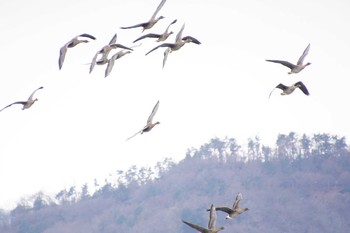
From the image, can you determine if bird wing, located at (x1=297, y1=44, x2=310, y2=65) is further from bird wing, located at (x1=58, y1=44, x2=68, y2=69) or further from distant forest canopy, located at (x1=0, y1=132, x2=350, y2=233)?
distant forest canopy, located at (x1=0, y1=132, x2=350, y2=233)

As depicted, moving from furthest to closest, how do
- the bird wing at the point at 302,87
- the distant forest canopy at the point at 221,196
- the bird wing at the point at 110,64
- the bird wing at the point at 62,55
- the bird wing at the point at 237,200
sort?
the distant forest canopy at the point at 221,196
the bird wing at the point at 110,64
the bird wing at the point at 237,200
the bird wing at the point at 302,87
the bird wing at the point at 62,55

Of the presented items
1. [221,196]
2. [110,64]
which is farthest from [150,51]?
[221,196]

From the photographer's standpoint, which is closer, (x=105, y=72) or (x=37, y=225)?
(x=105, y=72)

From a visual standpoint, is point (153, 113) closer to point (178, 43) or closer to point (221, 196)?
point (178, 43)

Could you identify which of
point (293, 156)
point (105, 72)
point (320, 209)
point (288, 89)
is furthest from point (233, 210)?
point (293, 156)

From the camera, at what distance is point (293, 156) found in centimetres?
16612

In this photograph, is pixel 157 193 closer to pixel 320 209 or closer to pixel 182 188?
pixel 182 188

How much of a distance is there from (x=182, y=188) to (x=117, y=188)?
15325mm

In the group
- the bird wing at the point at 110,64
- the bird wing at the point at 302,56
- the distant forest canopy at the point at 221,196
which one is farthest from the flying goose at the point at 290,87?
the distant forest canopy at the point at 221,196

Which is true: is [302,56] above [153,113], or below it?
above

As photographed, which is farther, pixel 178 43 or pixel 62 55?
pixel 178 43

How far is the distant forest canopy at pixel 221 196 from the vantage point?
15025 cm

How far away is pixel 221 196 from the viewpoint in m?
158

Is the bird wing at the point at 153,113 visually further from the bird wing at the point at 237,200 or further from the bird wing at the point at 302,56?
the bird wing at the point at 302,56
